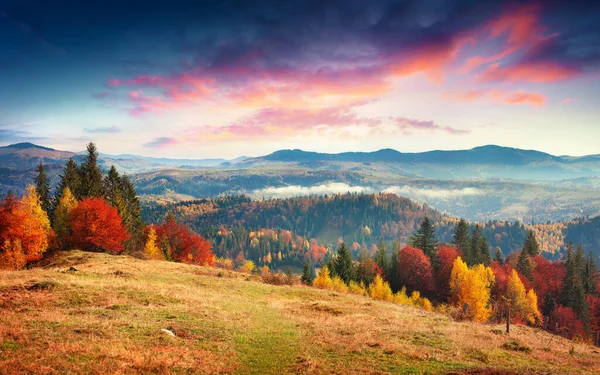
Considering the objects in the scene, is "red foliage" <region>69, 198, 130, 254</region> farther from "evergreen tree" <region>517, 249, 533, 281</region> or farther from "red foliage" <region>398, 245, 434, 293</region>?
"evergreen tree" <region>517, 249, 533, 281</region>

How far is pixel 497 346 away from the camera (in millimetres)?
25734

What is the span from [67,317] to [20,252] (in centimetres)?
3865

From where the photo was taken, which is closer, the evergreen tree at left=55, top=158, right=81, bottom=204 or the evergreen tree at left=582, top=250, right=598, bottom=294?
the evergreen tree at left=55, top=158, right=81, bottom=204

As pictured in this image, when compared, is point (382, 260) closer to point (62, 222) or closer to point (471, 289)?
point (471, 289)

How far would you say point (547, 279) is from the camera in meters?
108

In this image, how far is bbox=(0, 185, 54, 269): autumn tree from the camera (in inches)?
1890

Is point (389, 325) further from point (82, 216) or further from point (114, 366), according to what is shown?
point (82, 216)

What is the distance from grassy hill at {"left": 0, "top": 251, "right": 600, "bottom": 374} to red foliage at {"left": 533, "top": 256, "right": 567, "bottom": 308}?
87970mm

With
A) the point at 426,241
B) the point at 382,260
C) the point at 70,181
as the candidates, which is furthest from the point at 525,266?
the point at 70,181

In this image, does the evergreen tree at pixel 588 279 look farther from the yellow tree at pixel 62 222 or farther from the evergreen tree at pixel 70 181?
the evergreen tree at pixel 70 181

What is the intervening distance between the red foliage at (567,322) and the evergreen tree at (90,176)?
122 meters

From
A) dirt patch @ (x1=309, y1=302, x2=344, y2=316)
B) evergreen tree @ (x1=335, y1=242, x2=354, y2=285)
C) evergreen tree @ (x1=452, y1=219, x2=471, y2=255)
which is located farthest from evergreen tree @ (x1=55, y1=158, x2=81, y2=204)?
evergreen tree @ (x1=452, y1=219, x2=471, y2=255)

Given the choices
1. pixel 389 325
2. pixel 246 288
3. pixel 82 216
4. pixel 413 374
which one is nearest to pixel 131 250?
pixel 82 216

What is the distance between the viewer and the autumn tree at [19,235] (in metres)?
48.0
